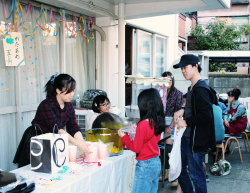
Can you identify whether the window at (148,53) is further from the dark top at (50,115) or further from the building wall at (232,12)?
the building wall at (232,12)

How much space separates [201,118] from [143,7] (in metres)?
3.80

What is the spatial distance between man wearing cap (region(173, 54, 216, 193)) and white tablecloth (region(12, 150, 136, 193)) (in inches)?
27.0

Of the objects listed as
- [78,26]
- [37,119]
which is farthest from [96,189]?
[78,26]

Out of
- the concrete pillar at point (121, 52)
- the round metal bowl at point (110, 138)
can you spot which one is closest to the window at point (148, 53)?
the concrete pillar at point (121, 52)

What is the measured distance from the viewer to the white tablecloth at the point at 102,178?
2.46 meters

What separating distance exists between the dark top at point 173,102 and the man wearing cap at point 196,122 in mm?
A: 1824

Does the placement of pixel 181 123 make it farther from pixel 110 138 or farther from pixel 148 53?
pixel 148 53

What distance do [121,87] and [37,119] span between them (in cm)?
381

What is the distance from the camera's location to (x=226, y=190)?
16.1 feet

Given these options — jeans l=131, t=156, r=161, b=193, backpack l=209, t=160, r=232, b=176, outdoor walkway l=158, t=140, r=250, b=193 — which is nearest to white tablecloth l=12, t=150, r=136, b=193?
jeans l=131, t=156, r=161, b=193

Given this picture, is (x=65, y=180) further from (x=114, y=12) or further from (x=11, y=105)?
(x=114, y=12)

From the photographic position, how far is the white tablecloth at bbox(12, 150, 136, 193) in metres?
2.46

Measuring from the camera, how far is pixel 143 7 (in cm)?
641

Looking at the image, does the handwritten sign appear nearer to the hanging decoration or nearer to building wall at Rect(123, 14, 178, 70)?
the hanging decoration
